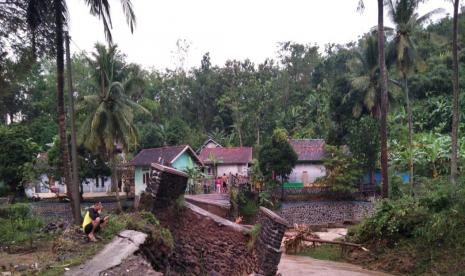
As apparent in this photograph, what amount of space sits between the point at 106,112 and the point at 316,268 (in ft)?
51.9

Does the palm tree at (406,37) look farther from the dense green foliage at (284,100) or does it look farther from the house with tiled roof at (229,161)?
the house with tiled roof at (229,161)

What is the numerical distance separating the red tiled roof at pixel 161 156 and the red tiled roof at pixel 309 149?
25.5 ft

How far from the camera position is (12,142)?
30.3m

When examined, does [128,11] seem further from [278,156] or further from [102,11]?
[278,156]

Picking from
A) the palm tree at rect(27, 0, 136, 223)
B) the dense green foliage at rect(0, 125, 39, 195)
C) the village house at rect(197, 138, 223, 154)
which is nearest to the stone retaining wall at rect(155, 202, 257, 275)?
the palm tree at rect(27, 0, 136, 223)

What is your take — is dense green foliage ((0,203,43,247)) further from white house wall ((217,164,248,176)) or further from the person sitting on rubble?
white house wall ((217,164,248,176))

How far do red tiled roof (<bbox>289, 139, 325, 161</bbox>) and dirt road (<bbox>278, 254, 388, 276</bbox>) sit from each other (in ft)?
50.4

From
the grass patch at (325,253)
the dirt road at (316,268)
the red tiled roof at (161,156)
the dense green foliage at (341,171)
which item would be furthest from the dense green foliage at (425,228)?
the red tiled roof at (161,156)

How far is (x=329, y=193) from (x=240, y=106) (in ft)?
56.0

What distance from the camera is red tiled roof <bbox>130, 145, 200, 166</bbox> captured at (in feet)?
114

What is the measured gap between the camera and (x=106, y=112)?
95.4 feet

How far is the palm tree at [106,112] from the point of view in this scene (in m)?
29.1

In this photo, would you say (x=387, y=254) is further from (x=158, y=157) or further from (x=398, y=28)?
(x=158, y=157)

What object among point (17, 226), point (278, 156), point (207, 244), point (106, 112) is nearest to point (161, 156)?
point (106, 112)
